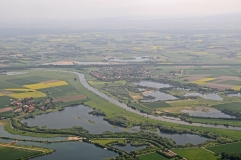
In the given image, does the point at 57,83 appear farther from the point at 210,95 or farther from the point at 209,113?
the point at 209,113

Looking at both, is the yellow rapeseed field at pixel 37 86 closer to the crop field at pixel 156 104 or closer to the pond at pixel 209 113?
the crop field at pixel 156 104

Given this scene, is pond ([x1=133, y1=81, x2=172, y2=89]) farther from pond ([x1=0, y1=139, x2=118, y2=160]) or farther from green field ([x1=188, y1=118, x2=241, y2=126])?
pond ([x1=0, y1=139, x2=118, y2=160])

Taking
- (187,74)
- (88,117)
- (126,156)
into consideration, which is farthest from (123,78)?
(126,156)

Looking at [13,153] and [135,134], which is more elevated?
[135,134]

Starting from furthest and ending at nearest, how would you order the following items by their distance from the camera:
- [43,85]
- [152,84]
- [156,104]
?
[152,84], [43,85], [156,104]

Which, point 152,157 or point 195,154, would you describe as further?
point 195,154

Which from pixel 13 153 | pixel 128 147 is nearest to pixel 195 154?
pixel 128 147

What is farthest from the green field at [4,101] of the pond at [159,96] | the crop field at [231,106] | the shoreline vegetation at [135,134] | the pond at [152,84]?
the crop field at [231,106]
